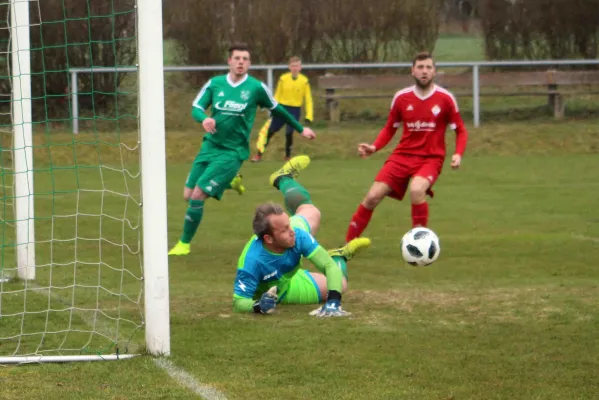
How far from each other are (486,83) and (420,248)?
1589cm

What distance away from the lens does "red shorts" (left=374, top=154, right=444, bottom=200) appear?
921 cm

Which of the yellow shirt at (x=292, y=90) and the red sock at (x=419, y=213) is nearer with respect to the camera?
the red sock at (x=419, y=213)

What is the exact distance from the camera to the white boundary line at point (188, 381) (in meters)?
5.09

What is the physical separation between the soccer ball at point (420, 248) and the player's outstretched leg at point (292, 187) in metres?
0.84

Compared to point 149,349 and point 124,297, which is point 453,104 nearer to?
point 124,297

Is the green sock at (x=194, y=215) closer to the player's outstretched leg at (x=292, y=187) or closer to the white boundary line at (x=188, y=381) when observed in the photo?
the player's outstretched leg at (x=292, y=187)

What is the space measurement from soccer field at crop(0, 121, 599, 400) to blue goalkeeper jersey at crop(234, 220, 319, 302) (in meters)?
0.23

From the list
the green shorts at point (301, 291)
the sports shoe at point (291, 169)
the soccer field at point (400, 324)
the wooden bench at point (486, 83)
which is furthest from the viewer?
the wooden bench at point (486, 83)

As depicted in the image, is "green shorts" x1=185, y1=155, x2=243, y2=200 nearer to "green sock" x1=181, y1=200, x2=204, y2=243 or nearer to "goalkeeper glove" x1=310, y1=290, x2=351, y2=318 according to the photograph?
"green sock" x1=181, y1=200, x2=204, y2=243

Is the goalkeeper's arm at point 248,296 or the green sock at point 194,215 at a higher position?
the green sock at point 194,215

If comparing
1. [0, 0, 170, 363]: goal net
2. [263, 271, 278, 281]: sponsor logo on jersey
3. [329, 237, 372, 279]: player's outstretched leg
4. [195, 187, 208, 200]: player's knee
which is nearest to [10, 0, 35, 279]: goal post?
[0, 0, 170, 363]: goal net

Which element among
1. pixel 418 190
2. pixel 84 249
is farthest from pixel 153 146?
pixel 84 249

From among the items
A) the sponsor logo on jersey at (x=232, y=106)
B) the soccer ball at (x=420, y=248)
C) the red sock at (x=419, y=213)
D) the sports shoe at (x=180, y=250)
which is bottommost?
the sports shoe at (x=180, y=250)

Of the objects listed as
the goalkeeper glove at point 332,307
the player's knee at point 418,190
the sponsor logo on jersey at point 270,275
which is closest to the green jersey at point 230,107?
the player's knee at point 418,190
